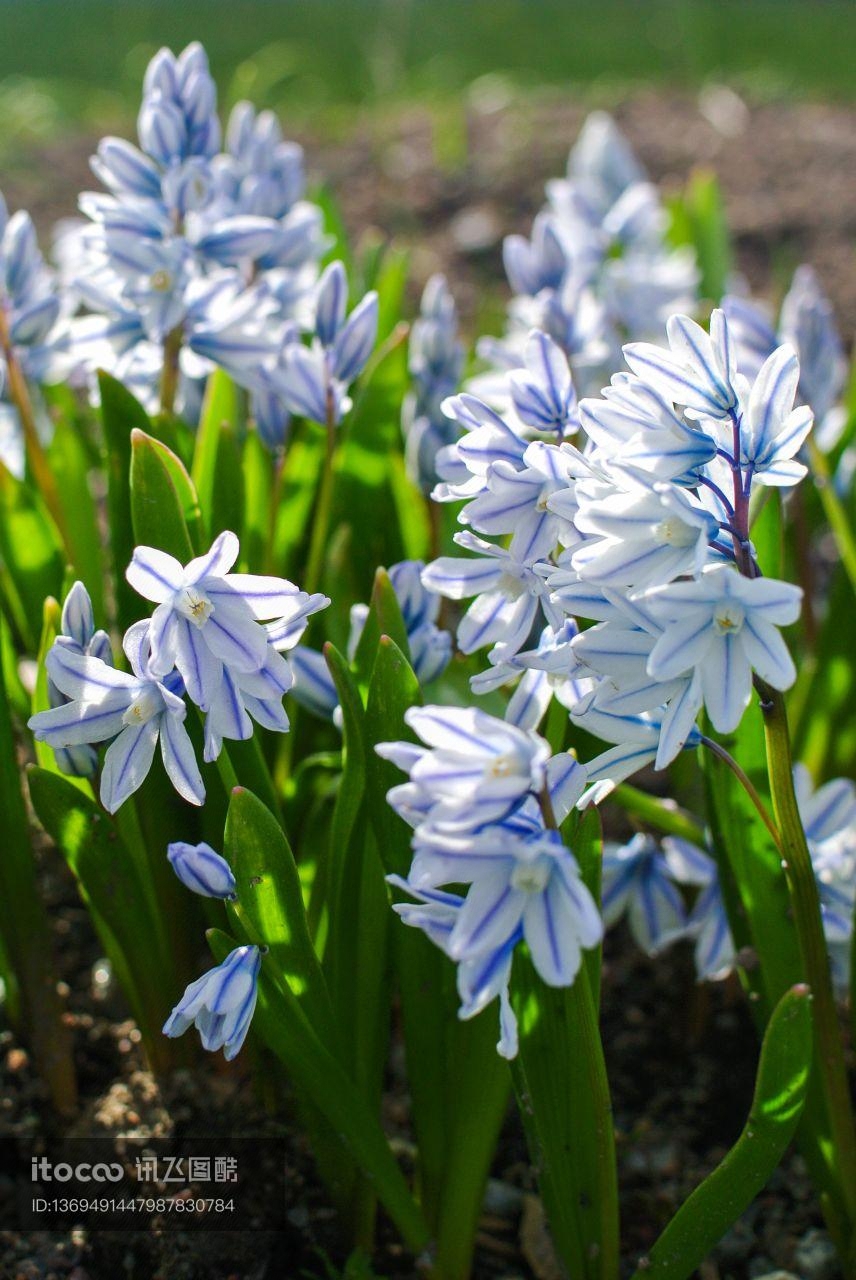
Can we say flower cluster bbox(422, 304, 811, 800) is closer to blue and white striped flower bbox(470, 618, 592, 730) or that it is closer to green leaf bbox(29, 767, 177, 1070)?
blue and white striped flower bbox(470, 618, 592, 730)

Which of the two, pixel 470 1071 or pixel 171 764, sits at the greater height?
pixel 171 764

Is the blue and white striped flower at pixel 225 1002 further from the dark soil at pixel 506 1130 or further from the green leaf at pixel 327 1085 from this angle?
the dark soil at pixel 506 1130

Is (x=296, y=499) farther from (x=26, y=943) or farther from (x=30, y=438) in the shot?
(x=26, y=943)

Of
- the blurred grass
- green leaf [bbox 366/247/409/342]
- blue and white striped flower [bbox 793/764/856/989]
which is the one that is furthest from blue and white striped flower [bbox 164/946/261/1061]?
the blurred grass

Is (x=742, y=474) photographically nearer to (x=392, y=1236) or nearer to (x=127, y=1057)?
(x=392, y=1236)

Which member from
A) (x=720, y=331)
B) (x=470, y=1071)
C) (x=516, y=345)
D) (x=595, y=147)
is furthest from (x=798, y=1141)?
(x=595, y=147)

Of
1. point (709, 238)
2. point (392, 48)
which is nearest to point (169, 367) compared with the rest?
point (709, 238)

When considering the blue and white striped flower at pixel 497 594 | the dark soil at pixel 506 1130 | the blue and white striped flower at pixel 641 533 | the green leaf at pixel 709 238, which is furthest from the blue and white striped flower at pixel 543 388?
the green leaf at pixel 709 238
